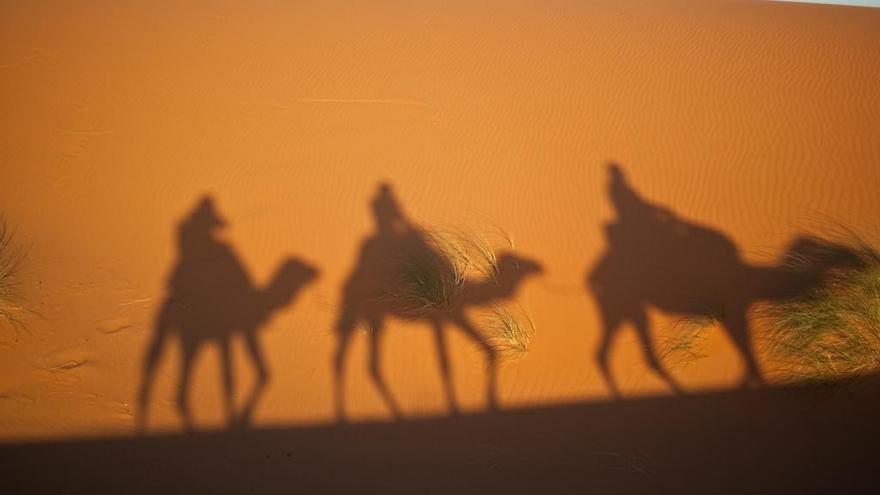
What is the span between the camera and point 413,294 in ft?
14.9

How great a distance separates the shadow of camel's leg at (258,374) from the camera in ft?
11.9

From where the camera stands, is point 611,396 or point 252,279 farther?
point 252,279

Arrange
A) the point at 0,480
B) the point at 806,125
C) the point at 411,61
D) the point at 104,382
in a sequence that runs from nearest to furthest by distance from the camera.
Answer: the point at 0,480 → the point at 104,382 → the point at 806,125 → the point at 411,61

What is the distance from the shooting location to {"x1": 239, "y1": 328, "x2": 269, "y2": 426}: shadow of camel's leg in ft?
11.9

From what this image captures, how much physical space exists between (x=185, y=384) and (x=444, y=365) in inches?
80.6

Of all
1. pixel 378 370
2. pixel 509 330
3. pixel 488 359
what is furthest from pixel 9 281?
pixel 509 330

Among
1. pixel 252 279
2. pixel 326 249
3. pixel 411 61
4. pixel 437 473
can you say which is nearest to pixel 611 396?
pixel 437 473

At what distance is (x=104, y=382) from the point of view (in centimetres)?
379

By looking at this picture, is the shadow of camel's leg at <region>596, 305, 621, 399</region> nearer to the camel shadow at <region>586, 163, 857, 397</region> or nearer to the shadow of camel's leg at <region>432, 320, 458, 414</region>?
the camel shadow at <region>586, 163, 857, 397</region>

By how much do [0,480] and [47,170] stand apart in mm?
4110

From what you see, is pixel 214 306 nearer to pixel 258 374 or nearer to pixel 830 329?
pixel 258 374

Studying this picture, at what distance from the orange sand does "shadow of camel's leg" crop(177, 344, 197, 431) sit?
65 mm

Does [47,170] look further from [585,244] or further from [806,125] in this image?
[806,125]

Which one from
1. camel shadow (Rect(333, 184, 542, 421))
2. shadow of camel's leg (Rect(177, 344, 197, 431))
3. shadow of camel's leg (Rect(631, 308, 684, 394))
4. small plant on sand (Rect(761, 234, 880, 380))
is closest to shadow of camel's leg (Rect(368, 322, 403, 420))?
camel shadow (Rect(333, 184, 542, 421))
